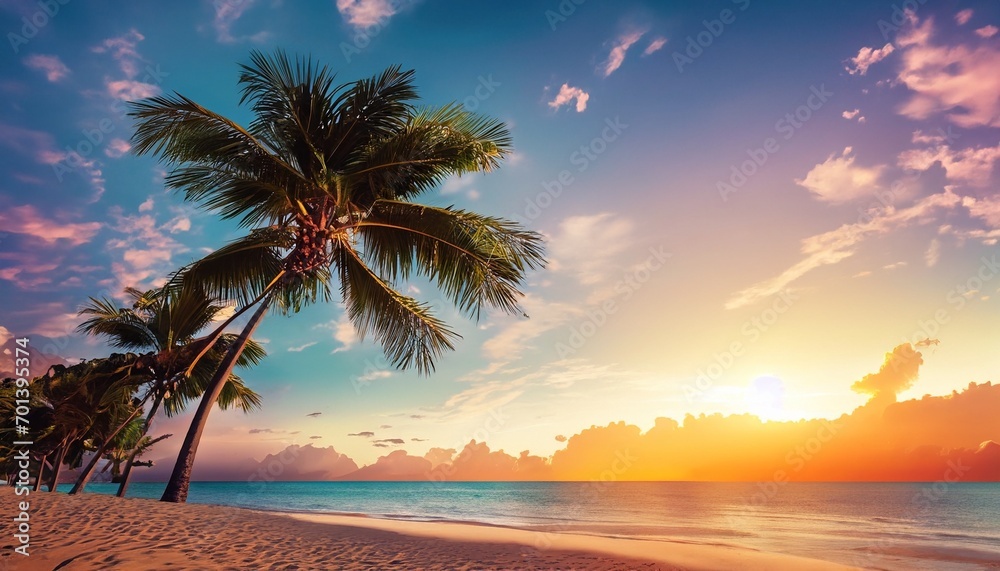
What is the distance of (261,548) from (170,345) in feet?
29.1

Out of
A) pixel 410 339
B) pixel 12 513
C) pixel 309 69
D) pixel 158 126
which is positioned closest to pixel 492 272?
pixel 410 339

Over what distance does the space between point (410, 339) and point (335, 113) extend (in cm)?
512

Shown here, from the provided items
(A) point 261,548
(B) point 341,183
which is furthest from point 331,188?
(A) point 261,548

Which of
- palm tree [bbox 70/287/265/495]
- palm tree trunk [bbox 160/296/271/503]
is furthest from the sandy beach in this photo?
palm tree [bbox 70/287/265/495]

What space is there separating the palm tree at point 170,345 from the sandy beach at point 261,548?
4.88 meters

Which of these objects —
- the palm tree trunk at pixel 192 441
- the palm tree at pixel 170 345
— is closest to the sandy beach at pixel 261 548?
the palm tree trunk at pixel 192 441

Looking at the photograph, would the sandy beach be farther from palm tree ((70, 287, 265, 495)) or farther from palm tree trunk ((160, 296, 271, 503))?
palm tree ((70, 287, 265, 495))

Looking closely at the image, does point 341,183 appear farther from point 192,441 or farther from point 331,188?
point 192,441

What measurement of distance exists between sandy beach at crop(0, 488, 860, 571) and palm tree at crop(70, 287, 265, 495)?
16.0 ft

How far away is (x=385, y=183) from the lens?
10305mm

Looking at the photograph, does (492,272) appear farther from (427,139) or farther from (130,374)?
(130,374)

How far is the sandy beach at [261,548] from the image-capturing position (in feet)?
18.5

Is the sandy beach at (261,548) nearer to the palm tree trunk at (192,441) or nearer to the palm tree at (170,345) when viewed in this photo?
the palm tree trunk at (192,441)

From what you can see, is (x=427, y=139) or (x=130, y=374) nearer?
(x=427, y=139)
